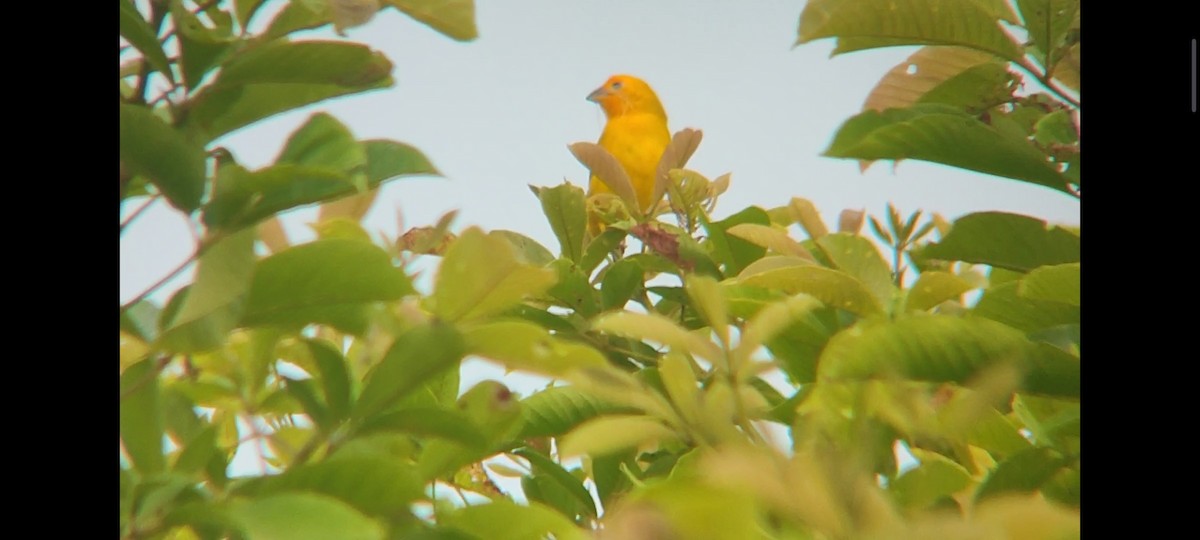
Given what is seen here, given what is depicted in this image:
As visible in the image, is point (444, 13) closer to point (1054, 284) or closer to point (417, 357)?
point (417, 357)

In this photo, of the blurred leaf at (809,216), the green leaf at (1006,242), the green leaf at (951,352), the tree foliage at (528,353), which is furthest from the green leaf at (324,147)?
the blurred leaf at (809,216)

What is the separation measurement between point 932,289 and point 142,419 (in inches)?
17.3

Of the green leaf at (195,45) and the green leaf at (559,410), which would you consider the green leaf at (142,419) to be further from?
the green leaf at (559,410)

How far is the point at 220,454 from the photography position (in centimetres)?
47

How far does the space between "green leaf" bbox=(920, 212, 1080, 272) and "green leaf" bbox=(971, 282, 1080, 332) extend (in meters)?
0.03

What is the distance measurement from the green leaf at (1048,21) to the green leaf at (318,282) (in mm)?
429

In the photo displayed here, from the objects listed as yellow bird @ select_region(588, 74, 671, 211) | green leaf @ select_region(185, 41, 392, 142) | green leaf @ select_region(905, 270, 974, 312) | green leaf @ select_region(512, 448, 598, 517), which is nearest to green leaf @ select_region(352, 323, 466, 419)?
green leaf @ select_region(185, 41, 392, 142)

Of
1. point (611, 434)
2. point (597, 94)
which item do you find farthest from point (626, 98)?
point (611, 434)

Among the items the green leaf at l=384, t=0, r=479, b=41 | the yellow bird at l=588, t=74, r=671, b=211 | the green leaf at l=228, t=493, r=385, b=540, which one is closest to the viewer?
the green leaf at l=228, t=493, r=385, b=540

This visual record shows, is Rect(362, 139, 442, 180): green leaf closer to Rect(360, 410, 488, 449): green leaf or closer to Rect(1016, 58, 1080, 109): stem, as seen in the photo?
Rect(360, 410, 488, 449): green leaf

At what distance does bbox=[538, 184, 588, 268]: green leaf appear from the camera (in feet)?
2.99
